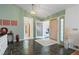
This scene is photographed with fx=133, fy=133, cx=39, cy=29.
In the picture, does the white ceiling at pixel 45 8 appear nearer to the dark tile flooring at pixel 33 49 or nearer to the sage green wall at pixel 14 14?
the sage green wall at pixel 14 14

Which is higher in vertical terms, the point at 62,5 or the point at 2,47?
the point at 62,5

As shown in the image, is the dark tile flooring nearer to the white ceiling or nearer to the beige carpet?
the beige carpet

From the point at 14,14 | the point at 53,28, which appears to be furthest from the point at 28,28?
the point at 53,28

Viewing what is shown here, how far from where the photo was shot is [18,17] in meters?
2.46

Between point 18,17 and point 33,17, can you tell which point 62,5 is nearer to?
point 33,17

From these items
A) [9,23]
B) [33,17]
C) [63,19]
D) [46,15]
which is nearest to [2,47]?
[9,23]

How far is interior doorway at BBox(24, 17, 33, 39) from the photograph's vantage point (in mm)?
2540

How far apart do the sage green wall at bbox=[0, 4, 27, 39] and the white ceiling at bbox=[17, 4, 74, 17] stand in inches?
4.8

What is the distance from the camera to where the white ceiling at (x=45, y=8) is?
2365mm

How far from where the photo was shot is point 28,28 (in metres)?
2.57

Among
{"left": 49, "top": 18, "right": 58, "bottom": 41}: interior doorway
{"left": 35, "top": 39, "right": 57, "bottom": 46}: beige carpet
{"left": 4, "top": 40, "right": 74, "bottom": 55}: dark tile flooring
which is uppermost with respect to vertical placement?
{"left": 49, "top": 18, "right": 58, "bottom": 41}: interior doorway

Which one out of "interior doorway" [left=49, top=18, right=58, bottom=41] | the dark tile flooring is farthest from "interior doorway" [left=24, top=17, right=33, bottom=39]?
"interior doorway" [left=49, top=18, right=58, bottom=41]
